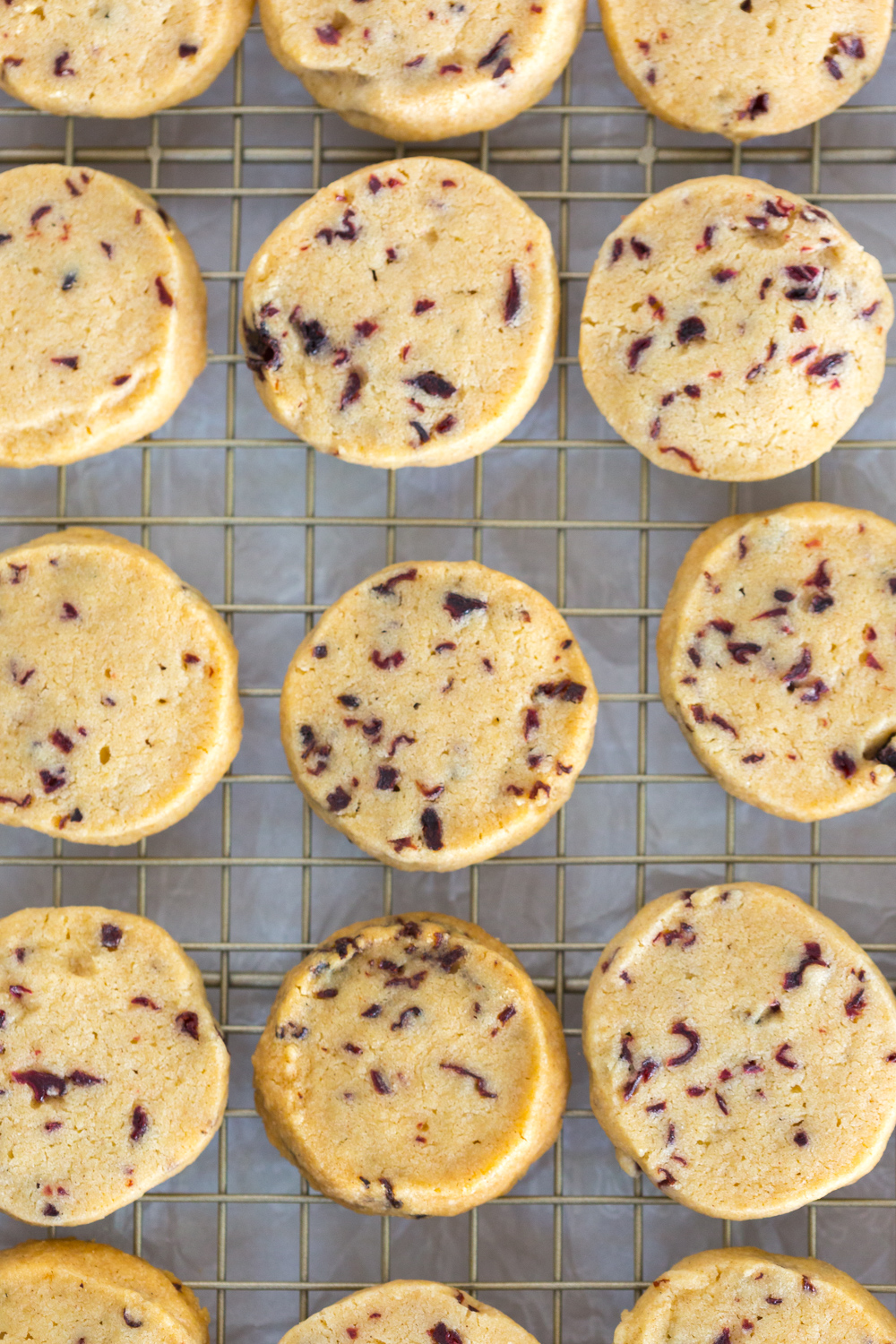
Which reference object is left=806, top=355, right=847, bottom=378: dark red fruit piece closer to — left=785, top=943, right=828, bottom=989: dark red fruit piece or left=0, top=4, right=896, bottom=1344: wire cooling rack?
left=0, top=4, right=896, bottom=1344: wire cooling rack

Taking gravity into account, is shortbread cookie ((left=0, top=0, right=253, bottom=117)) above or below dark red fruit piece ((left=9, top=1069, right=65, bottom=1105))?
above

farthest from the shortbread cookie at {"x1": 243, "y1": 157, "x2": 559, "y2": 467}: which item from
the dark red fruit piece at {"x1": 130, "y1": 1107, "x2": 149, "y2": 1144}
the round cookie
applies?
the dark red fruit piece at {"x1": 130, "y1": 1107, "x2": 149, "y2": 1144}

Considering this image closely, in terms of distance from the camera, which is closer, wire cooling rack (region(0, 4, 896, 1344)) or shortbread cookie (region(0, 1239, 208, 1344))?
shortbread cookie (region(0, 1239, 208, 1344))

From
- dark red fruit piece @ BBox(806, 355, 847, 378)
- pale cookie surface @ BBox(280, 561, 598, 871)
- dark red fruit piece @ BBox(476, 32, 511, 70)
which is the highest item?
dark red fruit piece @ BBox(476, 32, 511, 70)

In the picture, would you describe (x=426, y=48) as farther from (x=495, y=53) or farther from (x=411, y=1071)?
(x=411, y=1071)

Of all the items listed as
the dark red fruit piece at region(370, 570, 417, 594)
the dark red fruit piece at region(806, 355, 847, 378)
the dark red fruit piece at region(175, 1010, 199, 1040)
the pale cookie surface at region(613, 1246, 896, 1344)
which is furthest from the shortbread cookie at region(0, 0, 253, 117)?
the pale cookie surface at region(613, 1246, 896, 1344)

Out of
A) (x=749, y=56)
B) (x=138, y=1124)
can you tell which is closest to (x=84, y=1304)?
(x=138, y=1124)

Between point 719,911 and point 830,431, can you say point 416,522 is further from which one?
point 719,911
